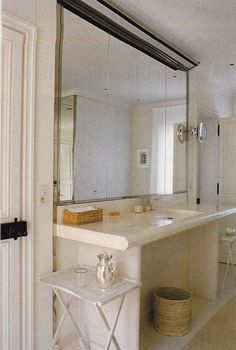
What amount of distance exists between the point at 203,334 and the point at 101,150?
1.62 m

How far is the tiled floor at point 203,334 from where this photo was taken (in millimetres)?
2164

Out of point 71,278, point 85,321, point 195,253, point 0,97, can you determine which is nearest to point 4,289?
point 71,278

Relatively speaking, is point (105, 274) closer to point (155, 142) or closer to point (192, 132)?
point (155, 142)

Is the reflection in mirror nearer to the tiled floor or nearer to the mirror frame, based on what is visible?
the mirror frame

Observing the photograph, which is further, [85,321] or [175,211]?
[175,211]

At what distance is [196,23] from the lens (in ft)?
7.82

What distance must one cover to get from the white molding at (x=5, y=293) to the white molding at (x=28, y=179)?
0.28 feet

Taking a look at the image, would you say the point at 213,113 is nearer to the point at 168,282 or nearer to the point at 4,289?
the point at 168,282

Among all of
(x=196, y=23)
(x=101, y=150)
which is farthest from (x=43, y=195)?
(x=196, y=23)

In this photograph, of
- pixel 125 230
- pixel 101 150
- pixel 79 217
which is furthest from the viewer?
pixel 101 150

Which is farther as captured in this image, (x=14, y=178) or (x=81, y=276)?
(x=81, y=276)

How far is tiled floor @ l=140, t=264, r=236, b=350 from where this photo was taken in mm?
2164

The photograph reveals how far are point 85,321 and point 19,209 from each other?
955mm

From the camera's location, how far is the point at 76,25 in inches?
79.9
